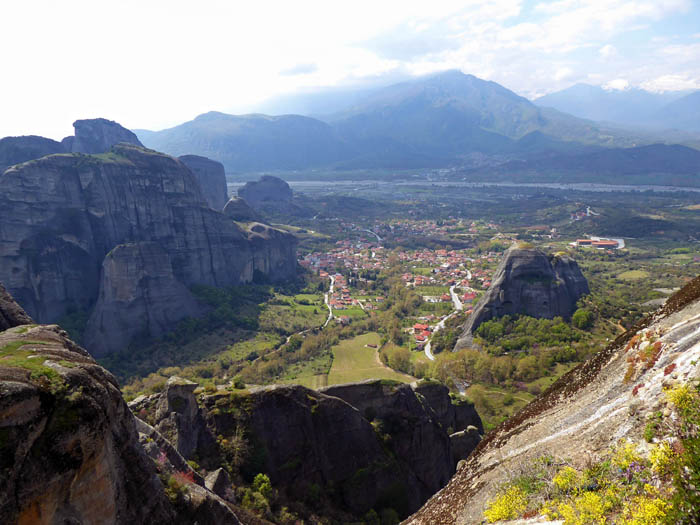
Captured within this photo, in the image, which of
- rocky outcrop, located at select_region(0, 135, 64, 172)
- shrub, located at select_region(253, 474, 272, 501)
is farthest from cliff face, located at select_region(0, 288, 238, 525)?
rocky outcrop, located at select_region(0, 135, 64, 172)

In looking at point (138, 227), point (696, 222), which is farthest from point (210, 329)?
point (696, 222)

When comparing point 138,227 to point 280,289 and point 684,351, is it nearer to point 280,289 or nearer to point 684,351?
point 280,289

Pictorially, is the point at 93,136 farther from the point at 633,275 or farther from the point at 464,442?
the point at 633,275

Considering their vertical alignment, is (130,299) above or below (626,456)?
below

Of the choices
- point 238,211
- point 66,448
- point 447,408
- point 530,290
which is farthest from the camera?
point 238,211

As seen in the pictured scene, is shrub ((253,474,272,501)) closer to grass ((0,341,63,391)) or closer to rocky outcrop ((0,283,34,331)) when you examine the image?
rocky outcrop ((0,283,34,331))

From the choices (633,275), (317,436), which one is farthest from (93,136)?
(633,275)
